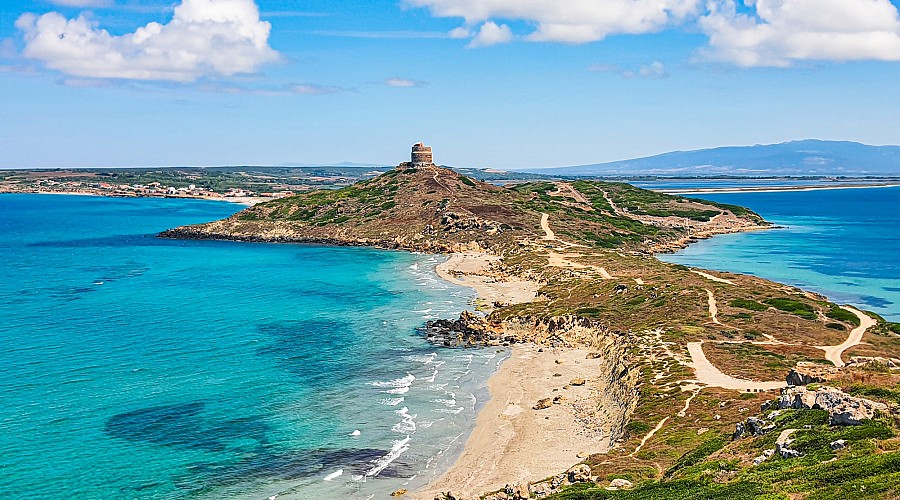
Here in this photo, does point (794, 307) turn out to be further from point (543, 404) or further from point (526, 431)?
point (526, 431)

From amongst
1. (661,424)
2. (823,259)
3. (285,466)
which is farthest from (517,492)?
(823,259)

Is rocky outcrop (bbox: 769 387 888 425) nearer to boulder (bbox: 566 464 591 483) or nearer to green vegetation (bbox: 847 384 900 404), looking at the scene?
green vegetation (bbox: 847 384 900 404)

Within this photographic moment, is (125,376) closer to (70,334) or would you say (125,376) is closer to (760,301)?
(70,334)

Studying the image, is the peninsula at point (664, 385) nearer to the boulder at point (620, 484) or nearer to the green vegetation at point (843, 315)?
the boulder at point (620, 484)

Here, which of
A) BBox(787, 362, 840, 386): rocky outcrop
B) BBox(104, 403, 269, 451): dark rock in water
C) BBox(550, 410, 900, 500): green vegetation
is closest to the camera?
BBox(550, 410, 900, 500): green vegetation

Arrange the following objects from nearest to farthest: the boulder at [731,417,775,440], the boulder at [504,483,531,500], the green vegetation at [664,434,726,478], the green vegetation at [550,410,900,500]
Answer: the green vegetation at [550,410,900,500], the green vegetation at [664,434,726,478], the boulder at [731,417,775,440], the boulder at [504,483,531,500]

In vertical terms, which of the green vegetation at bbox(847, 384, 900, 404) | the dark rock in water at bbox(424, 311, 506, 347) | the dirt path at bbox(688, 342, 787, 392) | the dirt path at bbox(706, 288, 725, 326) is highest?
the green vegetation at bbox(847, 384, 900, 404)

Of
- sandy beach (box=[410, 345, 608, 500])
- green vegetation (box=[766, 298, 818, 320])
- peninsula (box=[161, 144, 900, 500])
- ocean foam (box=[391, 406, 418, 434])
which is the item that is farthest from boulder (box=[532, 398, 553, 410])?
green vegetation (box=[766, 298, 818, 320])
